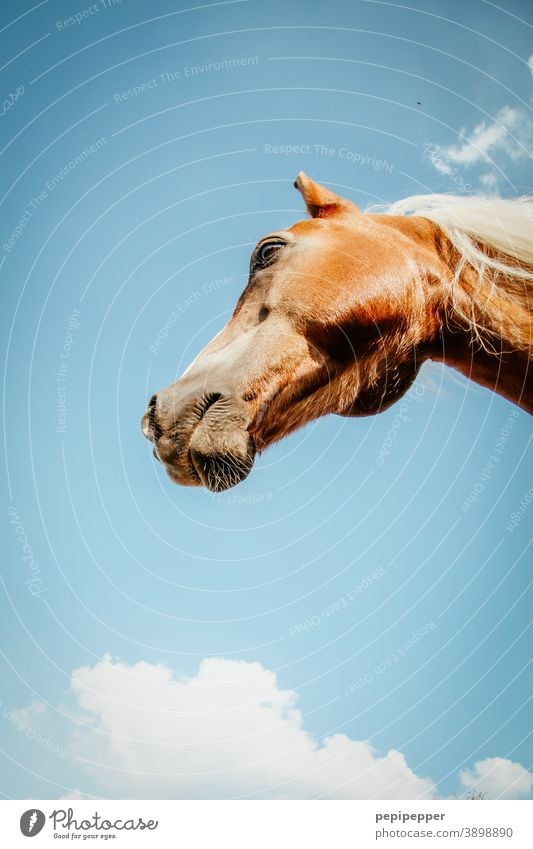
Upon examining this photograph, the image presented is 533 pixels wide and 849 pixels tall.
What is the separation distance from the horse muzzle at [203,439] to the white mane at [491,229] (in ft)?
3.74

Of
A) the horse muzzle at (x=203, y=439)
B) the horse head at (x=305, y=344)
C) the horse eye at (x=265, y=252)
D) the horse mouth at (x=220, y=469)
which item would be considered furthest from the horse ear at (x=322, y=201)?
the horse mouth at (x=220, y=469)

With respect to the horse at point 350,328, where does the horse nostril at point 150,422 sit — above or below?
below

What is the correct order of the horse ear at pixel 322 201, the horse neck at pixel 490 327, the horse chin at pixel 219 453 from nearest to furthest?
the horse chin at pixel 219 453
the horse neck at pixel 490 327
the horse ear at pixel 322 201

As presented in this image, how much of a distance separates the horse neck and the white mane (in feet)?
0.12

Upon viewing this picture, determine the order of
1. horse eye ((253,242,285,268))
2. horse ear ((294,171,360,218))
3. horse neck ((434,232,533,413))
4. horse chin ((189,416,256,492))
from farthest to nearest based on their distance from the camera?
horse ear ((294,171,360,218)) < horse eye ((253,242,285,268)) < horse neck ((434,232,533,413)) < horse chin ((189,416,256,492))

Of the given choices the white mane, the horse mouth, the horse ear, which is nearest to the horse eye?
the horse ear

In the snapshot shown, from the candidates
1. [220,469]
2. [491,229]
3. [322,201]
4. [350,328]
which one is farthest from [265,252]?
[220,469]

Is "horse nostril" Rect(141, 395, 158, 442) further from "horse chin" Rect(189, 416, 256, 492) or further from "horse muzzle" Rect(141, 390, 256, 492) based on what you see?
"horse chin" Rect(189, 416, 256, 492)

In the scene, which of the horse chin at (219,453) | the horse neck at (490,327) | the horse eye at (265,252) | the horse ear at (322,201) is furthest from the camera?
the horse ear at (322,201)

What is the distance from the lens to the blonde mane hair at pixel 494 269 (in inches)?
95.4

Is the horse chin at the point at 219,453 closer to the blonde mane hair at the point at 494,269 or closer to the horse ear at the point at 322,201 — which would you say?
the blonde mane hair at the point at 494,269

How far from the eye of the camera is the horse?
7.07 ft

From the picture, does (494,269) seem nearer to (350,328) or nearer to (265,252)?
(350,328)
